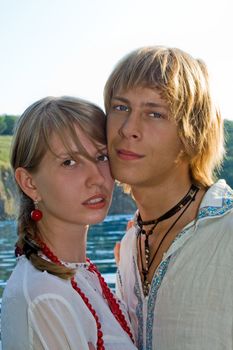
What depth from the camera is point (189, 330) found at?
2.00m

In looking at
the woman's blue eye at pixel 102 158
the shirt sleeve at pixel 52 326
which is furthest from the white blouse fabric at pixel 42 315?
the woman's blue eye at pixel 102 158

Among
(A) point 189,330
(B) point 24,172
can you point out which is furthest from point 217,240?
(B) point 24,172

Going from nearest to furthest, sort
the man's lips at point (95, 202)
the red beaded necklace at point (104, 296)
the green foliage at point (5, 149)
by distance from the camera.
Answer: the red beaded necklace at point (104, 296) → the man's lips at point (95, 202) → the green foliage at point (5, 149)

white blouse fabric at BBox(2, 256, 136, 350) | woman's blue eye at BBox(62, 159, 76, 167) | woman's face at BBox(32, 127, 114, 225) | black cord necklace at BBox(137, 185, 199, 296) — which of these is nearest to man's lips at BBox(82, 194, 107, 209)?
woman's face at BBox(32, 127, 114, 225)

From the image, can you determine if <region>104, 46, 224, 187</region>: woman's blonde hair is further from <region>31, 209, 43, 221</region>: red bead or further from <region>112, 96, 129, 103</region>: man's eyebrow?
<region>31, 209, 43, 221</region>: red bead

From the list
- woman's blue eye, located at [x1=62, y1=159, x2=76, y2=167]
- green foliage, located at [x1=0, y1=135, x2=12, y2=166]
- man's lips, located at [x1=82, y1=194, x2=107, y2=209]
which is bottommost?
green foliage, located at [x1=0, y1=135, x2=12, y2=166]

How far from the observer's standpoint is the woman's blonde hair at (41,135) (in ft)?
6.09

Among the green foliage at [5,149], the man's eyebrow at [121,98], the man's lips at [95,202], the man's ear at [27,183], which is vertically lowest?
the green foliage at [5,149]

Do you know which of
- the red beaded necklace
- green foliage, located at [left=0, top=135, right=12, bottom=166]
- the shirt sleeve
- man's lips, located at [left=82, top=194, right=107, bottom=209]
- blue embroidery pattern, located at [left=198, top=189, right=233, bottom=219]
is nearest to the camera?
the shirt sleeve

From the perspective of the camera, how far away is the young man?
199 cm

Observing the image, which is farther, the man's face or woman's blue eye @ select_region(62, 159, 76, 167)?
the man's face

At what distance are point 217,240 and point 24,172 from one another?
555 mm

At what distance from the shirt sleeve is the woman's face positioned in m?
0.28

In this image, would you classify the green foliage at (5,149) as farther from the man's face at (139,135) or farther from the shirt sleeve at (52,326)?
the shirt sleeve at (52,326)
